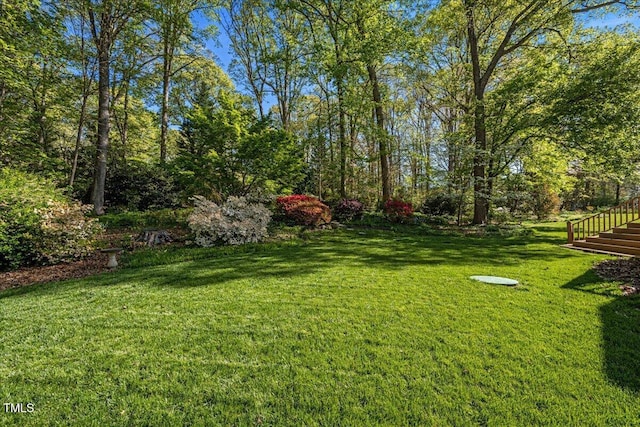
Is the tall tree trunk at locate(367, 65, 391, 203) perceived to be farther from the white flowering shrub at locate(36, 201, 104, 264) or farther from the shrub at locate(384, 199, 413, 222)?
the white flowering shrub at locate(36, 201, 104, 264)

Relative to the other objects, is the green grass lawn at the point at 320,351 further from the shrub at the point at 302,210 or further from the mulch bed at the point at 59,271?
the shrub at the point at 302,210

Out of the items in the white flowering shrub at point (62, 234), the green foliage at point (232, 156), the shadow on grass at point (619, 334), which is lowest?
the shadow on grass at point (619, 334)

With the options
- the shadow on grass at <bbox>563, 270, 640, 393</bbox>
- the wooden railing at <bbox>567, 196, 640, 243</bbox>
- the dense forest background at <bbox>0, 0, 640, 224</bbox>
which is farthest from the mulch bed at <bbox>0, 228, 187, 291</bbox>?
the wooden railing at <bbox>567, 196, 640, 243</bbox>

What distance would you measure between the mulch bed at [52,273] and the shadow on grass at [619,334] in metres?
6.51

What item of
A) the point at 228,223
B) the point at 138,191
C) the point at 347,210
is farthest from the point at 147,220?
the point at 347,210

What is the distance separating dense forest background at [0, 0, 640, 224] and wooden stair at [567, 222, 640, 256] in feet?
10.0

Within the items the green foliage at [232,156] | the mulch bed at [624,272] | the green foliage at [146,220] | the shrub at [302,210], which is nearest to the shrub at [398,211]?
the shrub at [302,210]

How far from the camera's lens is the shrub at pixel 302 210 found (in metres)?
8.90

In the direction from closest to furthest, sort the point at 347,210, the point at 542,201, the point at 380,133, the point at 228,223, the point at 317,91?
1. the point at 228,223
2. the point at 347,210
3. the point at 380,133
4. the point at 542,201
5. the point at 317,91

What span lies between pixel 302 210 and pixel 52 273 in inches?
231

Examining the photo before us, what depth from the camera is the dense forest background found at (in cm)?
831

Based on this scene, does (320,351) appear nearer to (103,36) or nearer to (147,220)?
(147,220)

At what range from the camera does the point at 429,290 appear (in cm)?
370

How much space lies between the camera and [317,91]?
15.9 meters
